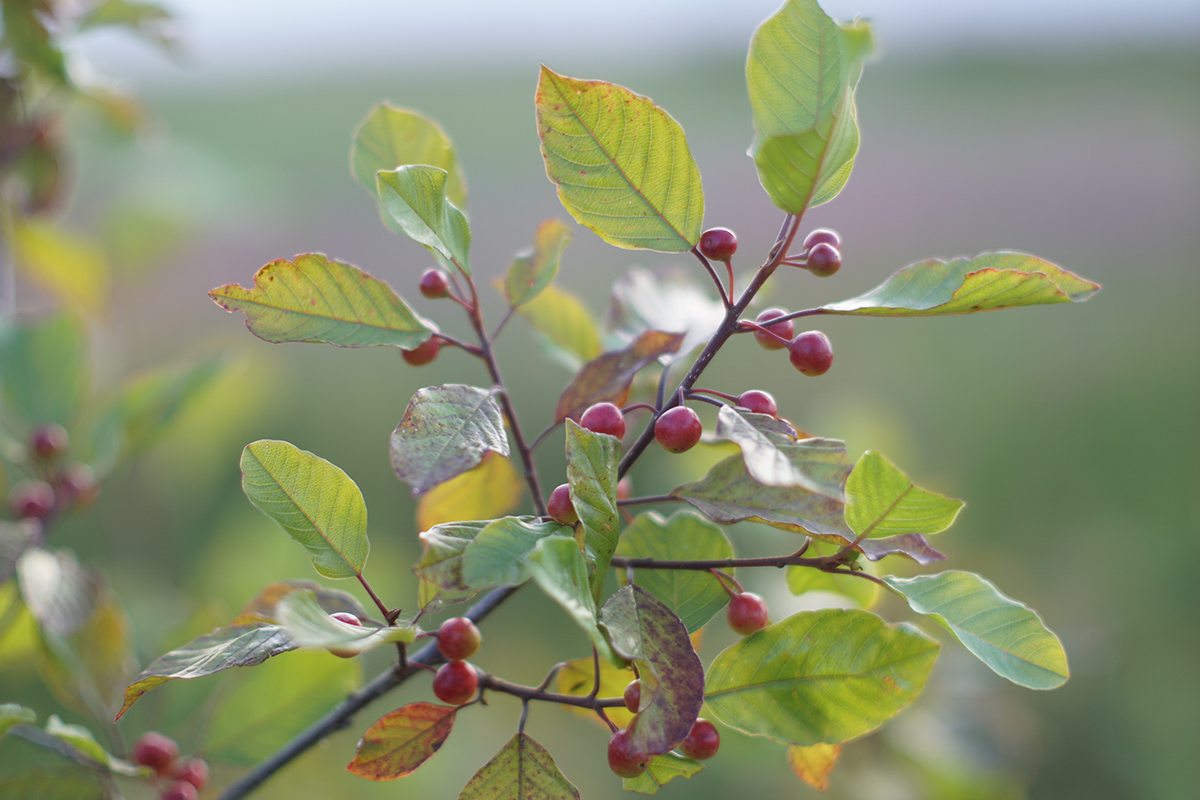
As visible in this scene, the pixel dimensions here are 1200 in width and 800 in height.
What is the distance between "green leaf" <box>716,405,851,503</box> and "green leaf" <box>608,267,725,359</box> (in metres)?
0.19

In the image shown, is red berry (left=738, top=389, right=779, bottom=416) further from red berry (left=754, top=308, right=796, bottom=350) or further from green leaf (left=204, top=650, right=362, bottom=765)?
green leaf (left=204, top=650, right=362, bottom=765)

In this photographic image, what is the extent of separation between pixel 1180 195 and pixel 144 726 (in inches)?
207

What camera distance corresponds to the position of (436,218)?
1.52 ft

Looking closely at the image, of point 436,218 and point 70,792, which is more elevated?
point 436,218

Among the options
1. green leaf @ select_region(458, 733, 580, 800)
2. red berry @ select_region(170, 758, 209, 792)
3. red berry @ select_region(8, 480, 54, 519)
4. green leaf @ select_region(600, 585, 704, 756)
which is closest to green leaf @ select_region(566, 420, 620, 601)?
green leaf @ select_region(600, 585, 704, 756)

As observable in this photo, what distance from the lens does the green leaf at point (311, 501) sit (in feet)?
1.44

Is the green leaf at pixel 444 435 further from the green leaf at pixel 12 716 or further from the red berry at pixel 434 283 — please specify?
the green leaf at pixel 12 716

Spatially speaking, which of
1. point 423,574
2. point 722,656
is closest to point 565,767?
point 722,656

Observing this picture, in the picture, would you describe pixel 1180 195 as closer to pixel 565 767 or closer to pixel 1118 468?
pixel 1118 468

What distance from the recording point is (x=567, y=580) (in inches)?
14.6

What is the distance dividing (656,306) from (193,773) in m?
0.54

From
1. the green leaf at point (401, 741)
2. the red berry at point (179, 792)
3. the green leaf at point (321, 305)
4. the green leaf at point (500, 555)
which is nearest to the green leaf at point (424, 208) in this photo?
the green leaf at point (321, 305)

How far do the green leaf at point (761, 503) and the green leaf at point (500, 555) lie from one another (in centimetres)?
13

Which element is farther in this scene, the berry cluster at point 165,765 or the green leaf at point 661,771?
the berry cluster at point 165,765
